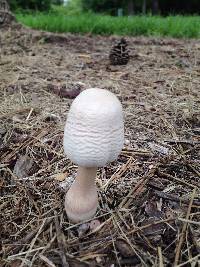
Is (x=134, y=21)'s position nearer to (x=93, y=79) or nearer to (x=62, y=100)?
(x=93, y=79)

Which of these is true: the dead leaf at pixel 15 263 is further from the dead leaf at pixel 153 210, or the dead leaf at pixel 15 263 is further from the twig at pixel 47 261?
the dead leaf at pixel 153 210

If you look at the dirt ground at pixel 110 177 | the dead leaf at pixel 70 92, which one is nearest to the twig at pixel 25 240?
the dirt ground at pixel 110 177

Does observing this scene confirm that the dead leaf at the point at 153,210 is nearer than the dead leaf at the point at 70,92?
Yes

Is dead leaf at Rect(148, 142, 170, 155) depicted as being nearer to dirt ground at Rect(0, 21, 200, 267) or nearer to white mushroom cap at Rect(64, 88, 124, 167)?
dirt ground at Rect(0, 21, 200, 267)

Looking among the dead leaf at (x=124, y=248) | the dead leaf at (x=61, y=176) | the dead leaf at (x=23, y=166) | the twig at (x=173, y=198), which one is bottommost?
the dead leaf at (x=124, y=248)

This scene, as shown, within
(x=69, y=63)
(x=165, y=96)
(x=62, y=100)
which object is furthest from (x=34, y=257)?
(x=69, y=63)

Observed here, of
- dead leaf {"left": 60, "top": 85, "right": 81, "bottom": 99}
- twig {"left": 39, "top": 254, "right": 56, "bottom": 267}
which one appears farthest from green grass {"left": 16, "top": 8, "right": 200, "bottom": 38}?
twig {"left": 39, "top": 254, "right": 56, "bottom": 267}
